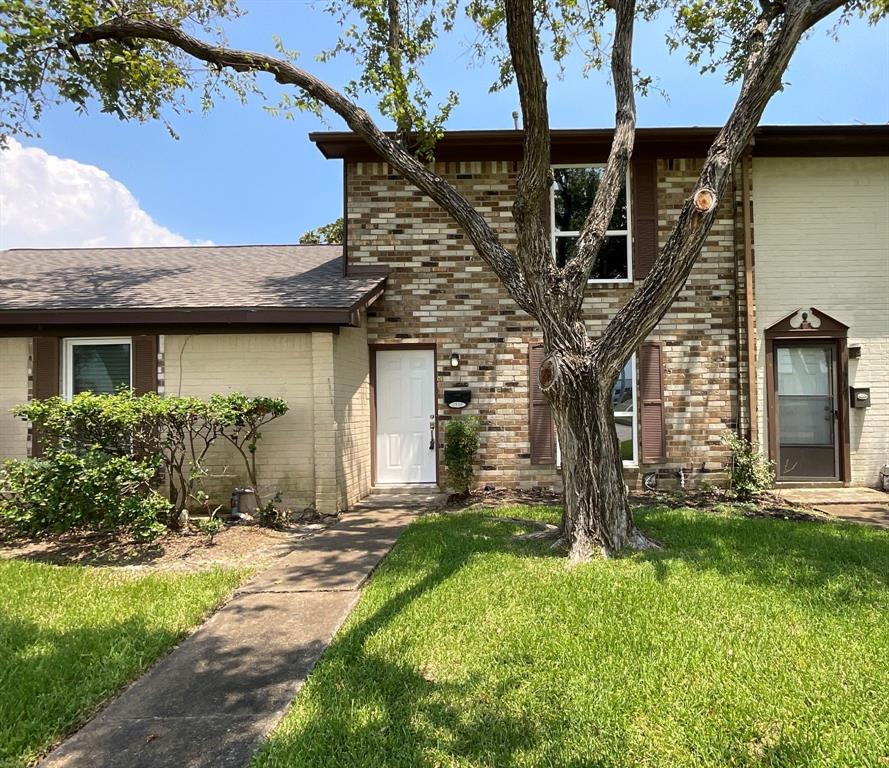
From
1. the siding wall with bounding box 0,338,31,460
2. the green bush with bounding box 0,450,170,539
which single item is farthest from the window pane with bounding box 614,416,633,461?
the siding wall with bounding box 0,338,31,460

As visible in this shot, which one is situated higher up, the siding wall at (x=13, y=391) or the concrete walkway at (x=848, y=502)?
the siding wall at (x=13, y=391)

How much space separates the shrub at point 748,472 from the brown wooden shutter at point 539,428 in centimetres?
252

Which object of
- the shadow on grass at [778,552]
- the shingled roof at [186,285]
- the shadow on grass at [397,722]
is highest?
the shingled roof at [186,285]

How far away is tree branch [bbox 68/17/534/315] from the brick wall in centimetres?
230

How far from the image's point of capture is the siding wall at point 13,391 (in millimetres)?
7074

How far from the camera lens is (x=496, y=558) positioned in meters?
4.82

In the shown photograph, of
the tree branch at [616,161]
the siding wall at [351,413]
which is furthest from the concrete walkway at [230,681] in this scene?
the tree branch at [616,161]

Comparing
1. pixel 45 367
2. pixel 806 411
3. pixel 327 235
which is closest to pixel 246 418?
pixel 45 367

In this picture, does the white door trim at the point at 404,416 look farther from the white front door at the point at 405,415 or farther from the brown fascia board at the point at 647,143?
the brown fascia board at the point at 647,143

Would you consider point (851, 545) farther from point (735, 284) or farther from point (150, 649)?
point (150, 649)

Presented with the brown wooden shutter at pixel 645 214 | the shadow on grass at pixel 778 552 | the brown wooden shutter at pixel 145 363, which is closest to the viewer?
the shadow on grass at pixel 778 552

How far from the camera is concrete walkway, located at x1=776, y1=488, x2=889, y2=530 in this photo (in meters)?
6.52

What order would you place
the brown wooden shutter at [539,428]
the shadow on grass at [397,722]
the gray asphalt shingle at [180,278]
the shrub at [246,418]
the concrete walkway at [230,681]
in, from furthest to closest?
the brown wooden shutter at [539,428], the gray asphalt shingle at [180,278], the shrub at [246,418], the concrete walkway at [230,681], the shadow on grass at [397,722]

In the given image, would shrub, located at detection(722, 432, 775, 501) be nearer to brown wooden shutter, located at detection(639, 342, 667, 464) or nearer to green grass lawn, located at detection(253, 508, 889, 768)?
brown wooden shutter, located at detection(639, 342, 667, 464)
